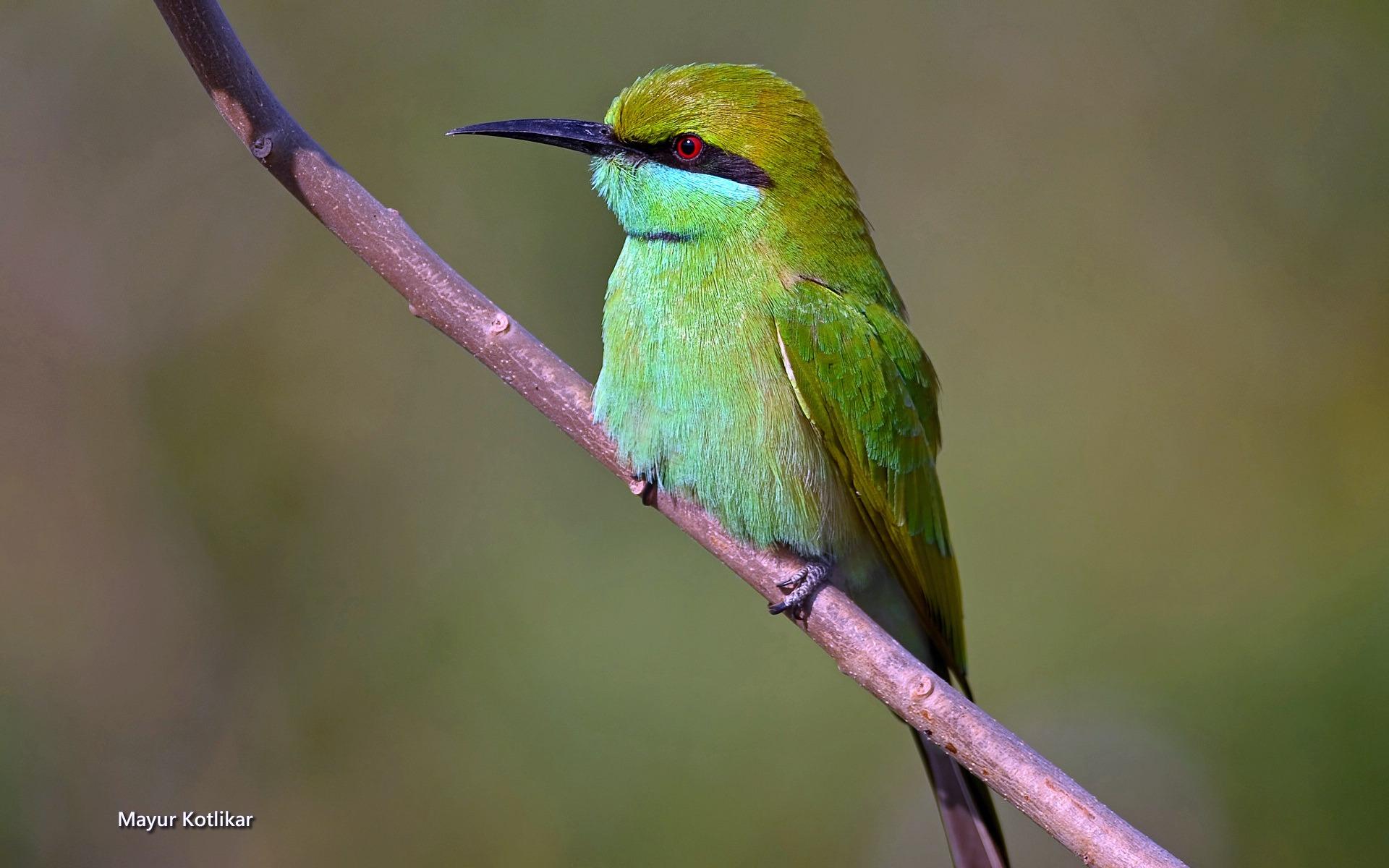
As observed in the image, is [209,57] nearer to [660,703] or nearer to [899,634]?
[899,634]

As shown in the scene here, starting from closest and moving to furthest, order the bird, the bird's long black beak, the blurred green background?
the bird < the bird's long black beak < the blurred green background

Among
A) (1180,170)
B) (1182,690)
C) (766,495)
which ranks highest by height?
(1180,170)

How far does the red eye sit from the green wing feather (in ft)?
1.22

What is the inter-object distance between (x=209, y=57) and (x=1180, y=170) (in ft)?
12.2

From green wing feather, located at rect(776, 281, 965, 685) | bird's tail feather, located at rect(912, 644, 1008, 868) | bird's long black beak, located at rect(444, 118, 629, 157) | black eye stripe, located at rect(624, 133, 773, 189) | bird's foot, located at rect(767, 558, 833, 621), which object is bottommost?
bird's tail feather, located at rect(912, 644, 1008, 868)

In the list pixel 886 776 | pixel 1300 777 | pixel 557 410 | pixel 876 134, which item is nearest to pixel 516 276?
pixel 876 134

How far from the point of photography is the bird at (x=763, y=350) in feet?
7.93

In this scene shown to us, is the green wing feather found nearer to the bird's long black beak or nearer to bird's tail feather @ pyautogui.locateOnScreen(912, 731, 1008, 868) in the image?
bird's tail feather @ pyautogui.locateOnScreen(912, 731, 1008, 868)

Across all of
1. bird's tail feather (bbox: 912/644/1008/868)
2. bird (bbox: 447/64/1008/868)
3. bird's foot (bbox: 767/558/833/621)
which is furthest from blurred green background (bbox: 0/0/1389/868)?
bird's foot (bbox: 767/558/833/621)

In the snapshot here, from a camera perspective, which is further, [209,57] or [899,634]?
[899,634]

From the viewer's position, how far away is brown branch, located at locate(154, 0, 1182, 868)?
173 cm

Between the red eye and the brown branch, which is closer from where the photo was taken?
the brown branch

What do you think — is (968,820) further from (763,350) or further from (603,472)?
(603,472)

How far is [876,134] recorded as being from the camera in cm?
446
